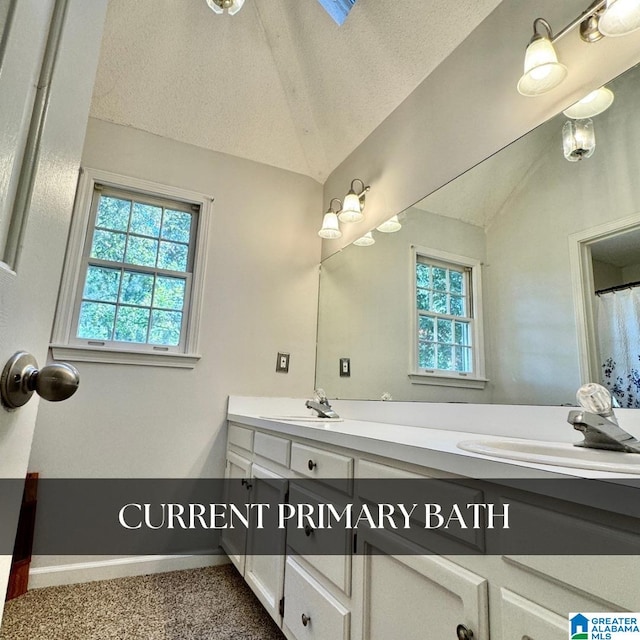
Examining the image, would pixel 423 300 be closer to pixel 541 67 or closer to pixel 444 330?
pixel 444 330

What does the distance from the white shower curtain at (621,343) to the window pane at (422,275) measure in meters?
0.79

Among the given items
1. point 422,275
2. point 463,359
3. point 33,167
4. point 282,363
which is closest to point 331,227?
point 422,275

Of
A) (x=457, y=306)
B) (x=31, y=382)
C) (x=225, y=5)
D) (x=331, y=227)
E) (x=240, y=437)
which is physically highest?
(x=225, y=5)

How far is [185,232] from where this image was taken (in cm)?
254

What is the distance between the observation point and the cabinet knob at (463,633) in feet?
2.43

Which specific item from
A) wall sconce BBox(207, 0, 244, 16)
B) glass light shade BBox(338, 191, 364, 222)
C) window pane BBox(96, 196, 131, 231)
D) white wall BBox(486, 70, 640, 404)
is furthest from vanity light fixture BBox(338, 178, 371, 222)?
window pane BBox(96, 196, 131, 231)

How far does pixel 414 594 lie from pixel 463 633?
15cm

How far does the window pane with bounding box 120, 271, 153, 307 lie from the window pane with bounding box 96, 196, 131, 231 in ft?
0.94

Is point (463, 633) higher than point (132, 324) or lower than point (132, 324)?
lower

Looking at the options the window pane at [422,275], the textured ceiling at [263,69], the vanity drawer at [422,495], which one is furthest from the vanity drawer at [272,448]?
the textured ceiling at [263,69]

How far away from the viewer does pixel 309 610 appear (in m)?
1.27

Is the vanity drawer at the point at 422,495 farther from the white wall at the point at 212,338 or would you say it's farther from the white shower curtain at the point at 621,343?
the white wall at the point at 212,338

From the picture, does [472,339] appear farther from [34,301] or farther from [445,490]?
[34,301]

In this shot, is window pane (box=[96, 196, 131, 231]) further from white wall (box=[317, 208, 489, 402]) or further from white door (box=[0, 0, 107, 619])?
white door (box=[0, 0, 107, 619])
